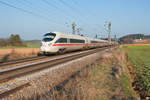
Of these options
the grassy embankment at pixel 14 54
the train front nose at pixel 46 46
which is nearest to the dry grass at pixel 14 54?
the grassy embankment at pixel 14 54

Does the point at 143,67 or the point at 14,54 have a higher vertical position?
the point at 14,54

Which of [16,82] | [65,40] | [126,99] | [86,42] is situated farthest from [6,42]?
[126,99]

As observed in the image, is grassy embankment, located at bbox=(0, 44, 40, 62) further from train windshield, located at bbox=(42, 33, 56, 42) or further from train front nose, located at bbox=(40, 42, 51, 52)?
train windshield, located at bbox=(42, 33, 56, 42)

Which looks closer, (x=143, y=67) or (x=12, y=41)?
(x=143, y=67)

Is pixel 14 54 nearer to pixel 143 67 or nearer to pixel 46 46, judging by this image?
pixel 46 46

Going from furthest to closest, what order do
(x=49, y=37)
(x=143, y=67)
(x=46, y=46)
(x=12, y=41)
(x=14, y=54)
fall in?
(x=12, y=41)
(x=14, y=54)
(x=49, y=37)
(x=46, y=46)
(x=143, y=67)

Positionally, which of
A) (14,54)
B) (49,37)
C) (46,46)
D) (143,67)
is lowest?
(143,67)

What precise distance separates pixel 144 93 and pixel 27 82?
5.94 m

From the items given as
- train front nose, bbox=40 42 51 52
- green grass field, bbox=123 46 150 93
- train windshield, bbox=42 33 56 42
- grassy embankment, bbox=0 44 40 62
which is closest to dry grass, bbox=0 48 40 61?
grassy embankment, bbox=0 44 40 62

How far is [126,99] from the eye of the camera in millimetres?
4453

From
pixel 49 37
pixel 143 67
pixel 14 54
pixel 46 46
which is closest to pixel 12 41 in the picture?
pixel 14 54

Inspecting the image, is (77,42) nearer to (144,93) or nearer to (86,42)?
(86,42)

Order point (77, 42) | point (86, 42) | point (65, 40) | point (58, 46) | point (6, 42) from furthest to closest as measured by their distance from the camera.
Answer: point (6, 42)
point (86, 42)
point (77, 42)
point (65, 40)
point (58, 46)

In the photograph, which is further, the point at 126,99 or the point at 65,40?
the point at 65,40
